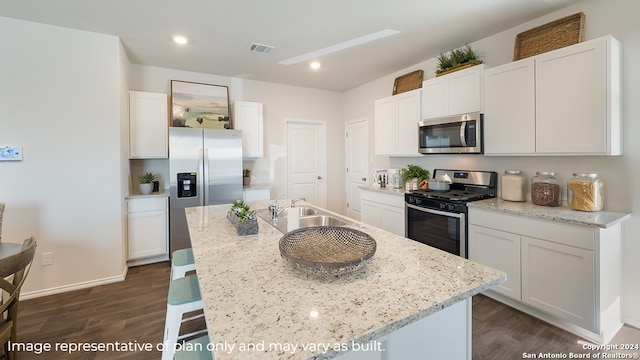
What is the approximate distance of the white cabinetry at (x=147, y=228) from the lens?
3.28m

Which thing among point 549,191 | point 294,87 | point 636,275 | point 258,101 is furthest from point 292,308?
point 294,87

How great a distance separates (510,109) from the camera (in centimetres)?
249

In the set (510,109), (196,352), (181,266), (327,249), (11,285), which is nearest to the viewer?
(196,352)

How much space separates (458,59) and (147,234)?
414 centimetres

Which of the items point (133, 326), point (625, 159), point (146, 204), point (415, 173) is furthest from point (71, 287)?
point (625, 159)

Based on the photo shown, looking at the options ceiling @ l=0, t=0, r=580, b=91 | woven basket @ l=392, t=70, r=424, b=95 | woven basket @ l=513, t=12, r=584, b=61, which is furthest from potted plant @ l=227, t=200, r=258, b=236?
woven basket @ l=392, t=70, r=424, b=95

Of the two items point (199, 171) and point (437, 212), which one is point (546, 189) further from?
point (199, 171)

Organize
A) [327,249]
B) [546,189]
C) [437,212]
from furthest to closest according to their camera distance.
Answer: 1. [437,212]
2. [546,189]
3. [327,249]

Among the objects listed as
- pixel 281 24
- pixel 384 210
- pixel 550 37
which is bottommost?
pixel 384 210

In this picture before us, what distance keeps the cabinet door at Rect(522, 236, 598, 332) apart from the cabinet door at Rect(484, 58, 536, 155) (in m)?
0.87

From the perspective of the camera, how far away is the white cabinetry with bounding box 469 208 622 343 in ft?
6.07

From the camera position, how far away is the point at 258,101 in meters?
4.53

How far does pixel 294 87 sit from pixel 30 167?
3548mm

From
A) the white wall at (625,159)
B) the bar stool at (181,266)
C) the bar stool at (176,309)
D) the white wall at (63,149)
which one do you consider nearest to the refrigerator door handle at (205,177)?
the white wall at (63,149)
